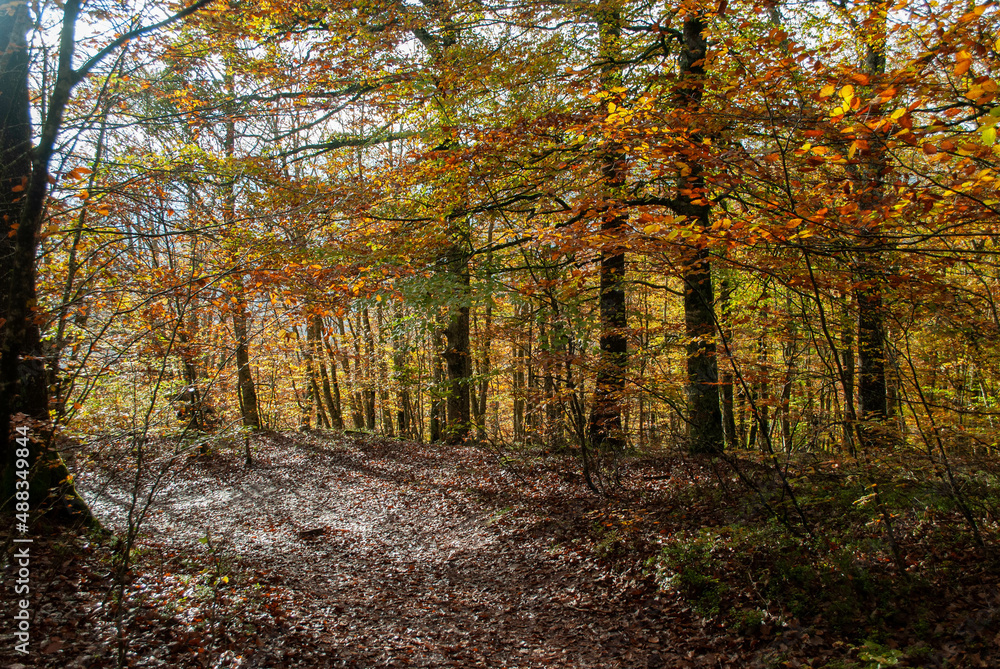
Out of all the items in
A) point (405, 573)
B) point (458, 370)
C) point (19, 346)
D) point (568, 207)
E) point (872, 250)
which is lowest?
point (405, 573)

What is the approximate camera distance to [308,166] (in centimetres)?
1398

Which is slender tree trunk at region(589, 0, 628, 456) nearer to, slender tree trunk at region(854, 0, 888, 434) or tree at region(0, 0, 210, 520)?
slender tree trunk at region(854, 0, 888, 434)

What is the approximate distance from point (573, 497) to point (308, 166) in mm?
10964

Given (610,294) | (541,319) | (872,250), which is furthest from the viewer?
(610,294)

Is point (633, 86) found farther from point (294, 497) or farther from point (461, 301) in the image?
point (294, 497)

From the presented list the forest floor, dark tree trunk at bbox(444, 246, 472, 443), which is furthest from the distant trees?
dark tree trunk at bbox(444, 246, 472, 443)

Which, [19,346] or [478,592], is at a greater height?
[19,346]

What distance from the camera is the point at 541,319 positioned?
9633 mm

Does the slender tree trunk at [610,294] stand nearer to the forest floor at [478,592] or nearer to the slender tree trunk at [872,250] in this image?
the forest floor at [478,592]

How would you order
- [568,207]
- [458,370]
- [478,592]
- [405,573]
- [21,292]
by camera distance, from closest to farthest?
[21,292] → [478,592] → [405,573] → [568,207] → [458,370]

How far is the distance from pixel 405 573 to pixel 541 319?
4773mm

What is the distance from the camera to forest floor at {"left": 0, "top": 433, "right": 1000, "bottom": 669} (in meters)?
4.32

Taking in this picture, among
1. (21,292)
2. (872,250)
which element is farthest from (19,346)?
(872,250)

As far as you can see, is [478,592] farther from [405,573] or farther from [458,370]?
[458,370]
